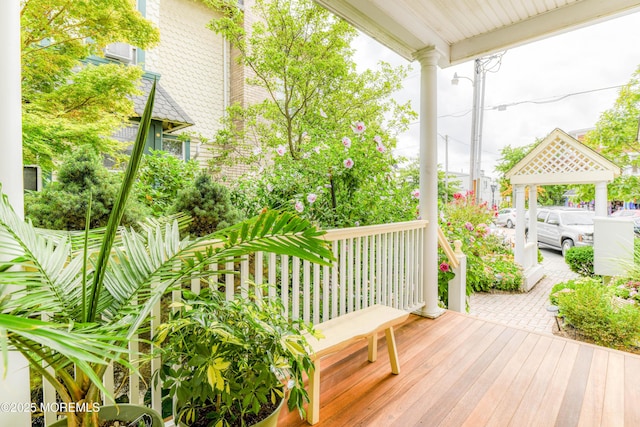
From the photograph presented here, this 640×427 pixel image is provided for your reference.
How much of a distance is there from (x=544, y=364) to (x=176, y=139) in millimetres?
5128

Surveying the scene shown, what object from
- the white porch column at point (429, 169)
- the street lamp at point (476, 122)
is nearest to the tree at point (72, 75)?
the white porch column at point (429, 169)

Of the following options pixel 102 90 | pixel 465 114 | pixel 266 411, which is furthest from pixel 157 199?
pixel 465 114

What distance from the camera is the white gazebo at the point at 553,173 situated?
5676mm

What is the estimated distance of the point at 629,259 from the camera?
3982mm

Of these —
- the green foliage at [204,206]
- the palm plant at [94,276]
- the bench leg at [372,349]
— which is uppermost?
the green foliage at [204,206]

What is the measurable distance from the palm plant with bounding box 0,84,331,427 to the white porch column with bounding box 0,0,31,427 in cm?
13

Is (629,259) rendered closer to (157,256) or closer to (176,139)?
(157,256)

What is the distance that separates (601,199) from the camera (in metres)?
5.73

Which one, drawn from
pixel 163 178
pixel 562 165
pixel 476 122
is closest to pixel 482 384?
pixel 163 178

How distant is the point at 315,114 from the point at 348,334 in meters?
3.53

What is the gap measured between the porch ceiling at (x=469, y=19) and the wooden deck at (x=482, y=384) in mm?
2518

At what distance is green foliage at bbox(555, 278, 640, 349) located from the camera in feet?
9.66

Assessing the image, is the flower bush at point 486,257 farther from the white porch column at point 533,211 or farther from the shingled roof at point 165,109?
the shingled roof at point 165,109

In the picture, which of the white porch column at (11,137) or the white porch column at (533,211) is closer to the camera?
the white porch column at (11,137)
